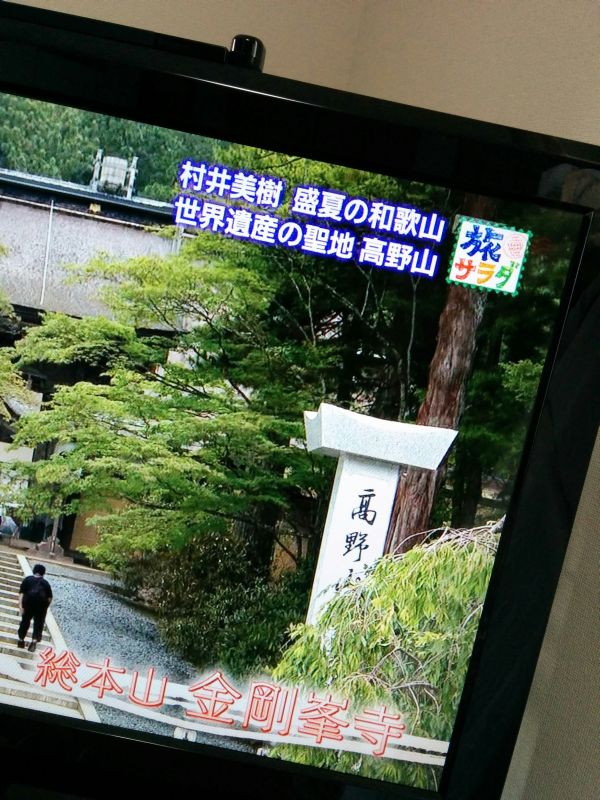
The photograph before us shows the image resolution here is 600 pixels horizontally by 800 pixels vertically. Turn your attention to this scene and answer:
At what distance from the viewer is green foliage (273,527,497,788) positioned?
3.79ft

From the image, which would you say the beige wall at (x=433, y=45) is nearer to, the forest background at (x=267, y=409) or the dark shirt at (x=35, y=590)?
the forest background at (x=267, y=409)

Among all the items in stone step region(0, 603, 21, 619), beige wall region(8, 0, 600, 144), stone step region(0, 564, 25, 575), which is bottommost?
stone step region(0, 603, 21, 619)

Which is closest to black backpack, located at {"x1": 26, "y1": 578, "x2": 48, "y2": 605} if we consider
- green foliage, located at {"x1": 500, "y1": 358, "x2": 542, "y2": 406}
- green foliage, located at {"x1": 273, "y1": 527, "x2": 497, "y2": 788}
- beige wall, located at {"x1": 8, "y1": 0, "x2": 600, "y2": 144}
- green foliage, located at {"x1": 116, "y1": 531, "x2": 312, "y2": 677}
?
green foliage, located at {"x1": 116, "y1": 531, "x2": 312, "y2": 677}

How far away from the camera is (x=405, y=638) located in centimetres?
116

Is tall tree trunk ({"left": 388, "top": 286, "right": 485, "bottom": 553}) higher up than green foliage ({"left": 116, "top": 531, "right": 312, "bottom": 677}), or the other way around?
tall tree trunk ({"left": 388, "top": 286, "right": 485, "bottom": 553})

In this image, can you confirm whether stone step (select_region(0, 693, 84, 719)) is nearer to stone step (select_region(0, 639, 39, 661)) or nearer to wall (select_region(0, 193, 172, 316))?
stone step (select_region(0, 639, 39, 661))

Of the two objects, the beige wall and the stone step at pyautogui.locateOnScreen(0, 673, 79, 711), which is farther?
the beige wall

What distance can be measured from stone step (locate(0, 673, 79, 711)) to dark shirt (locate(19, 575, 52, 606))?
118mm

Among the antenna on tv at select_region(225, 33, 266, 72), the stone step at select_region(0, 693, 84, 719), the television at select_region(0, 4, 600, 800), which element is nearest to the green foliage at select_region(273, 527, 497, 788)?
the television at select_region(0, 4, 600, 800)

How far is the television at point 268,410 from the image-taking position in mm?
1092

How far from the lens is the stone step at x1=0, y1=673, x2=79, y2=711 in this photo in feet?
3.83

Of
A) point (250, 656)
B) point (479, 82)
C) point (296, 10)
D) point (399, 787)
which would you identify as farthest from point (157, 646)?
point (296, 10)

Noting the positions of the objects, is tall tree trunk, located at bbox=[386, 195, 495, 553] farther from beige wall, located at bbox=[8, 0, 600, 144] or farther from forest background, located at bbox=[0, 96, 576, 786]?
beige wall, located at bbox=[8, 0, 600, 144]

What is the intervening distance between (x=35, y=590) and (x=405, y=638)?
49cm
